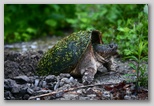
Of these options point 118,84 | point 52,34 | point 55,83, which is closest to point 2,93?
point 55,83

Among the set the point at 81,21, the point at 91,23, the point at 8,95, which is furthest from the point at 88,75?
the point at 81,21

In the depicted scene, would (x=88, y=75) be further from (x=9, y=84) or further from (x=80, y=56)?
(x=9, y=84)

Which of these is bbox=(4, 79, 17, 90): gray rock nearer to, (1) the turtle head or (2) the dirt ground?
(2) the dirt ground

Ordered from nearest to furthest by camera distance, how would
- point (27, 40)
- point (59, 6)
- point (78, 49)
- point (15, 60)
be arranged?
point (78, 49) < point (15, 60) < point (27, 40) < point (59, 6)

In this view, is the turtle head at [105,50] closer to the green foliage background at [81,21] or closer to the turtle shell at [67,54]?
the turtle shell at [67,54]

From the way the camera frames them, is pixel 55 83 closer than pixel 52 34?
Yes

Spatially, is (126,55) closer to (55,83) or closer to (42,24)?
(55,83)
